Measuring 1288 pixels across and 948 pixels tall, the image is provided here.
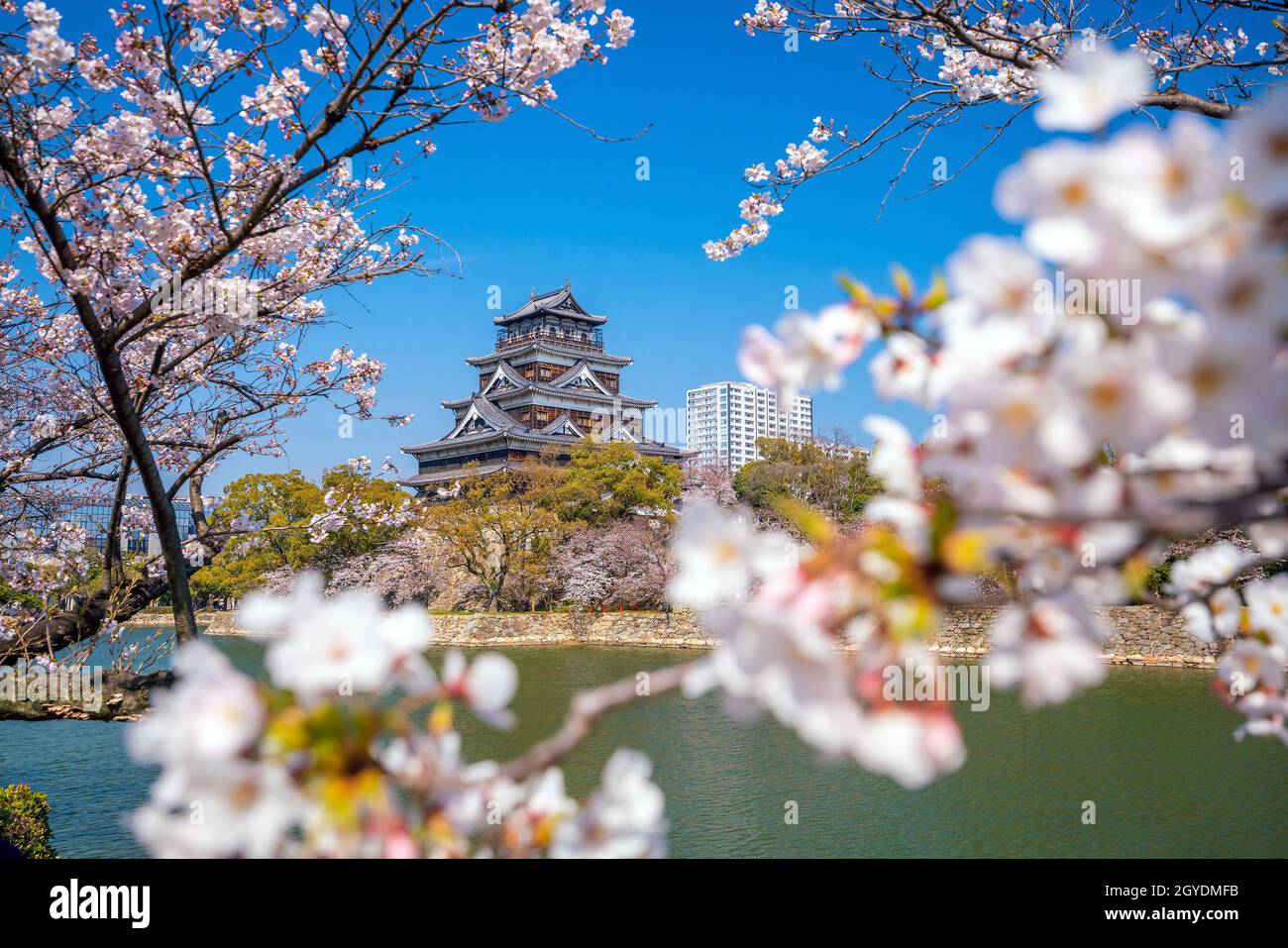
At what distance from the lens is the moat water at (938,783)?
641cm

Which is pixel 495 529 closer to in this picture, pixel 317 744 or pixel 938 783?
pixel 938 783

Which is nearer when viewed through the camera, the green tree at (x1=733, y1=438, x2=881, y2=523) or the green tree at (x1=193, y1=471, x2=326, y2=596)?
the green tree at (x1=733, y1=438, x2=881, y2=523)

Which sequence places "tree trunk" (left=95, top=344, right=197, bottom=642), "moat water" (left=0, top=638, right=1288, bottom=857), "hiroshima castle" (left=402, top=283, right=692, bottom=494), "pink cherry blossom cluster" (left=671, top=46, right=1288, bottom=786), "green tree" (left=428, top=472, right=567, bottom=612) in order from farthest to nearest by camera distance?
"hiroshima castle" (left=402, top=283, right=692, bottom=494), "green tree" (left=428, top=472, right=567, bottom=612), "moat water" (left=0, top=638, right=1288, bottom=857), "tree trunk" (left=95, top=344, right=197, bottom=642), "pink cherry blossom cluster" (left=671, top=46, right=1288, bottom=786)

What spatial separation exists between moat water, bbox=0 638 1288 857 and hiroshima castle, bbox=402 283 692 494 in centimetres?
1743

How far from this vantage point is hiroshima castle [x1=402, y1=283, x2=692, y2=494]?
2875 centimetres

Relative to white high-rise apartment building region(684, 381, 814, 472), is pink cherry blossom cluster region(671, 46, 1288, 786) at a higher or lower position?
lower

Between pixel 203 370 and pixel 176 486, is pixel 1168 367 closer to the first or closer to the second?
pixel 176 486

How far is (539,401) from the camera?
3053 centimetres

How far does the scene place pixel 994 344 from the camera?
0.48 meters

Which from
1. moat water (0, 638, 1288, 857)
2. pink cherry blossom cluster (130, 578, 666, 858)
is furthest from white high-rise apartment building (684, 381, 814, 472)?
pink cherry blossom cluster (130, 578, 666, 858)

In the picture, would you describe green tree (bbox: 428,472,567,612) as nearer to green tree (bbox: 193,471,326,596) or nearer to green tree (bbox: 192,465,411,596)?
green tree (bbox: 192,465,411,596)
